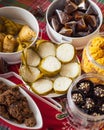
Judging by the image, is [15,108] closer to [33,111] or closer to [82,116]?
[33,111]

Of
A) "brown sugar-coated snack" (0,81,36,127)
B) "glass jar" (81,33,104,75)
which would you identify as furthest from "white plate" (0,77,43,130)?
"glass jar" (81,33,104,75)

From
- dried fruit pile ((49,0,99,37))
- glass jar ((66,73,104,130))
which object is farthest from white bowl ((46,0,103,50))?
glass jar ((66,73,104,130))

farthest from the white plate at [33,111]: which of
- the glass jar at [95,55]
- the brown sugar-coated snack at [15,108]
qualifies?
the glass jar at [95,55]

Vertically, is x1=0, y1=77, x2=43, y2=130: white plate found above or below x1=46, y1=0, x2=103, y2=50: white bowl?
Result: below

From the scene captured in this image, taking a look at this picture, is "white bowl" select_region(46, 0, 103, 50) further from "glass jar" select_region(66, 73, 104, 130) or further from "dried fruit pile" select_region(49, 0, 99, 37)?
"glass jar" select_region(66, 73, 104, 130)

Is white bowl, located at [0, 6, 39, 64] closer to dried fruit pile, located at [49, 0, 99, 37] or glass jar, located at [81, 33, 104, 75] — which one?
dried fruit pile, located at [49, 0, 99, 37]

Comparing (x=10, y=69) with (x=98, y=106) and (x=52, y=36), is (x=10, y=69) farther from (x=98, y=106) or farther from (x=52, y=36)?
(x=98, y=106)

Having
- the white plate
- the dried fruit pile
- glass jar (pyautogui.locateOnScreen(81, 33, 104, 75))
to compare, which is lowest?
the white plate

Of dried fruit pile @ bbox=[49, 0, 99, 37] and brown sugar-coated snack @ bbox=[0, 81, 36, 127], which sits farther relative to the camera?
dried fruit pile @ bbox=[49, 0, 99, 37]

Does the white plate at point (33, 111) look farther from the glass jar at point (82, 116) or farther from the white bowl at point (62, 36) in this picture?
the white bowl at point (62, 36)

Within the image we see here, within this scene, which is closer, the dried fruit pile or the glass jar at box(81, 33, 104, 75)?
the glass jar at box(81, 33, 104, 75)
